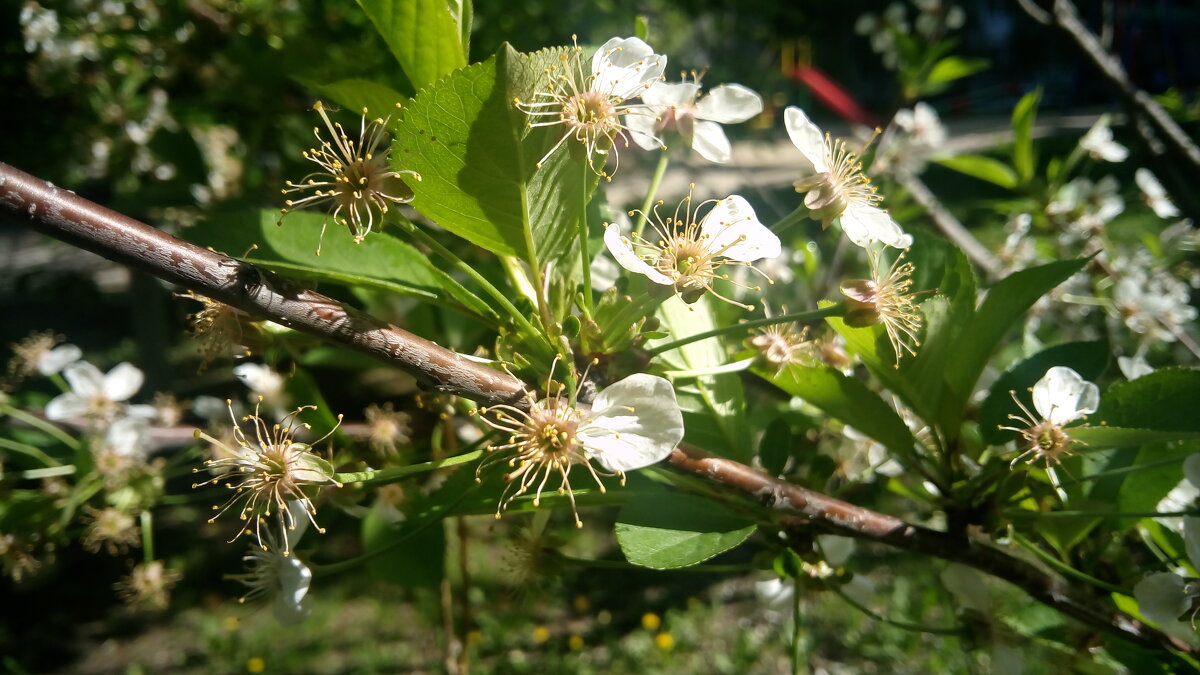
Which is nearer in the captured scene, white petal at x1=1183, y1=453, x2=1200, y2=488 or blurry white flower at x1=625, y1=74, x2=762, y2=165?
white petal at x1=1183, y1=453, x2=1200, y2=488

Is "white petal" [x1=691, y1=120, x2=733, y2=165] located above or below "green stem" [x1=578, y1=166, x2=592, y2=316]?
above

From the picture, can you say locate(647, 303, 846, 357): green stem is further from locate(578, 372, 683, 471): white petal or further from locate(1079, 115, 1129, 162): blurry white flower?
locate(1079, 115, 1129, 162): blurry white flower

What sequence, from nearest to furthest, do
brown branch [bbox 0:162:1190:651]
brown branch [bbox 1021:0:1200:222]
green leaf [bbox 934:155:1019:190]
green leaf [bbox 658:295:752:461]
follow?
brown branch [bbox 0:162:1190:651], green leaf [bbox 658:295:752:461], brown branch [bbox 1021:0:1200:222], green leaf [bbox 934:155:1019:190]

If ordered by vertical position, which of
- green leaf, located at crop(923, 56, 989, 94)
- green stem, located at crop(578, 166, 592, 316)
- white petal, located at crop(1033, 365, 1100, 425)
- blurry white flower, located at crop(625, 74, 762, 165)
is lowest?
white petal, located at crop(1033, 365, 1100, 425)

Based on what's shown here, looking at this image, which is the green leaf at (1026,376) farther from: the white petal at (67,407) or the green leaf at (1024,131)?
the white petal at (67,407)

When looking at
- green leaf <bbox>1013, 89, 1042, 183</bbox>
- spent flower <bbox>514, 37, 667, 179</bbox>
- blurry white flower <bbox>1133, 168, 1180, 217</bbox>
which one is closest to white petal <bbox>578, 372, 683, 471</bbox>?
spent flower <bbox>514, 37, 667, 179</bbox>

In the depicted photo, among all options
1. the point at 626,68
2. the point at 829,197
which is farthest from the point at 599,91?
the point at 829,197

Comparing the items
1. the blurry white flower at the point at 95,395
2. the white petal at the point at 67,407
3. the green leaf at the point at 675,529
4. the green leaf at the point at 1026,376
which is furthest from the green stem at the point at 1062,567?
the white petal at the point at 67,407

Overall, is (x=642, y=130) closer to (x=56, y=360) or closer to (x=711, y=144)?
→ (x=711, y=144)
